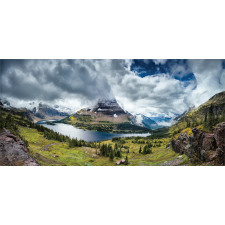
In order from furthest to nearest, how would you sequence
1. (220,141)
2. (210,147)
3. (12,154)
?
(210,147) → (220,141) → (12,154)

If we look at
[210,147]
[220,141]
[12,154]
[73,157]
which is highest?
[220,141]

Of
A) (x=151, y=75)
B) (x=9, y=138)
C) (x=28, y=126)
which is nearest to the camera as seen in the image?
(x=9, y=138)

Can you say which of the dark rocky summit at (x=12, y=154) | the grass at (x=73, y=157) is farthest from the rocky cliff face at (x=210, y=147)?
the dark rocky summit at (x=12, y=154)

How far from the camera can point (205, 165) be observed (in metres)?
5.27

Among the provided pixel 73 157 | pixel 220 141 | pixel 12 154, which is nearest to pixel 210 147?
pixel 220 141

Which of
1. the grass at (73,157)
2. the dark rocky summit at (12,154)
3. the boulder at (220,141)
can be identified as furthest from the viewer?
the grass at (73,157)

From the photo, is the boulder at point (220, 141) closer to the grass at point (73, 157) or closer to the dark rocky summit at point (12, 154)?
the grass at point (73, 157)

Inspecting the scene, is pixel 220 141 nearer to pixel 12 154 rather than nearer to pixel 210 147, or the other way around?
pixel 210 147

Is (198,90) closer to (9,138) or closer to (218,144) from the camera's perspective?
(218,144)

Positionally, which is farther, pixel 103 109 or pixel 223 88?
pixel 103 109

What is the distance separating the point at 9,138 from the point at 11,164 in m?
1.64
